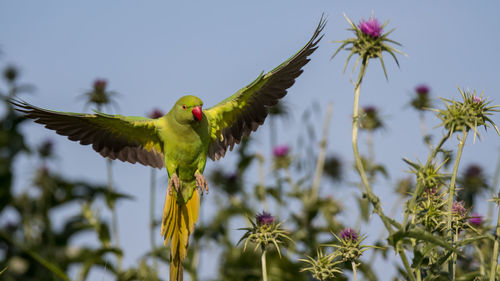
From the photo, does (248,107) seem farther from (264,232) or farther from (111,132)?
(264,232)

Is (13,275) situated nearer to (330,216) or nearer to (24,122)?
(24,122)

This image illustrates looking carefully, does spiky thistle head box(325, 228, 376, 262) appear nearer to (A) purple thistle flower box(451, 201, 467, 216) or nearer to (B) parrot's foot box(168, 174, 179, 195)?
(A) purple thistle flower box(451, 201, 467, 216)

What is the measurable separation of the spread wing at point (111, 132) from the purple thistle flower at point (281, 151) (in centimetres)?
372

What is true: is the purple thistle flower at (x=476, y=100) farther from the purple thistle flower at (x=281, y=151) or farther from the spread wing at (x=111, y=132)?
the purple thistle flower at (x=281, y=151)

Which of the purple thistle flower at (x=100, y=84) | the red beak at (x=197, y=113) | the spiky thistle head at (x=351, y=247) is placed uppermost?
the purple thistle flower at (x=100, y=84)

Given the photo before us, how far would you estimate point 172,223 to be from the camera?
602 centimetres

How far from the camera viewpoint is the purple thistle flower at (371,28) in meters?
4.71

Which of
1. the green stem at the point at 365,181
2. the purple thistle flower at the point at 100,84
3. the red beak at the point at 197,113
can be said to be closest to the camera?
the green stem at the point at 365,181

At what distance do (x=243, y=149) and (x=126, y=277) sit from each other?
127 inches

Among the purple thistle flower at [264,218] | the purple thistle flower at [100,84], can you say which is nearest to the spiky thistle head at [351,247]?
the purple thistle flower at [264,218]

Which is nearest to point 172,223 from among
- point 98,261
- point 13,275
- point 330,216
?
point 98,261

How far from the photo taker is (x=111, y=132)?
20.7ft

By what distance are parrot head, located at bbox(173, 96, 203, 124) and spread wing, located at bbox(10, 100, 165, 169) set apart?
19.5 inches

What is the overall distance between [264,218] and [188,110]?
1.23 metres
